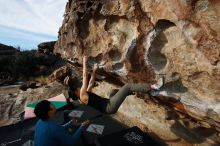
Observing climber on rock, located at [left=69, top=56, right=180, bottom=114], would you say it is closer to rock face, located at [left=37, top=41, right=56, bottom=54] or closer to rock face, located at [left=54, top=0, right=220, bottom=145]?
rock face, located at [left=54, top=0, right=220, bottom=145]

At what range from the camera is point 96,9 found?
616 cm

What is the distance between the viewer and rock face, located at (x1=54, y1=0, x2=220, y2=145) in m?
4.29

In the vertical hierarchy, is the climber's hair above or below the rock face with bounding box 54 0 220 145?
below

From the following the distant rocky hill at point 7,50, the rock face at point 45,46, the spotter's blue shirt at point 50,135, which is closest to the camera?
the spotter's blue shirt at point 50,135

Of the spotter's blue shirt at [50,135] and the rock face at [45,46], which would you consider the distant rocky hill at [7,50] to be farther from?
the spotter's blue shirt at [50,135]

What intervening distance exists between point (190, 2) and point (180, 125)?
291 cm

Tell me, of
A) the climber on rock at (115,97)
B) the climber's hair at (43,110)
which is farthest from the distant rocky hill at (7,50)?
the climber's hair at (43,110)

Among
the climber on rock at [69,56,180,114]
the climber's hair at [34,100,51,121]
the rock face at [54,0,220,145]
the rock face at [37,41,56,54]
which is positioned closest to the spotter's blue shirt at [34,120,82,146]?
the climber's hair at [34,100,51,121]

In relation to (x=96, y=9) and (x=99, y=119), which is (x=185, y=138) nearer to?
(x=99, y=119)

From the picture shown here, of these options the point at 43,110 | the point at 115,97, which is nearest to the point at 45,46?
the point at 115,97

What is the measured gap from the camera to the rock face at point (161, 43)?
4289mm

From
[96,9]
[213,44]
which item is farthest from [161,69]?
[96,9]

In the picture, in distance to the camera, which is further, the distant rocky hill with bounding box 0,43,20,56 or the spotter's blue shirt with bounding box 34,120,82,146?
the distant rocky hill with bounding box 0,43,20,56

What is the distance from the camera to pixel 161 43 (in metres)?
5.20
